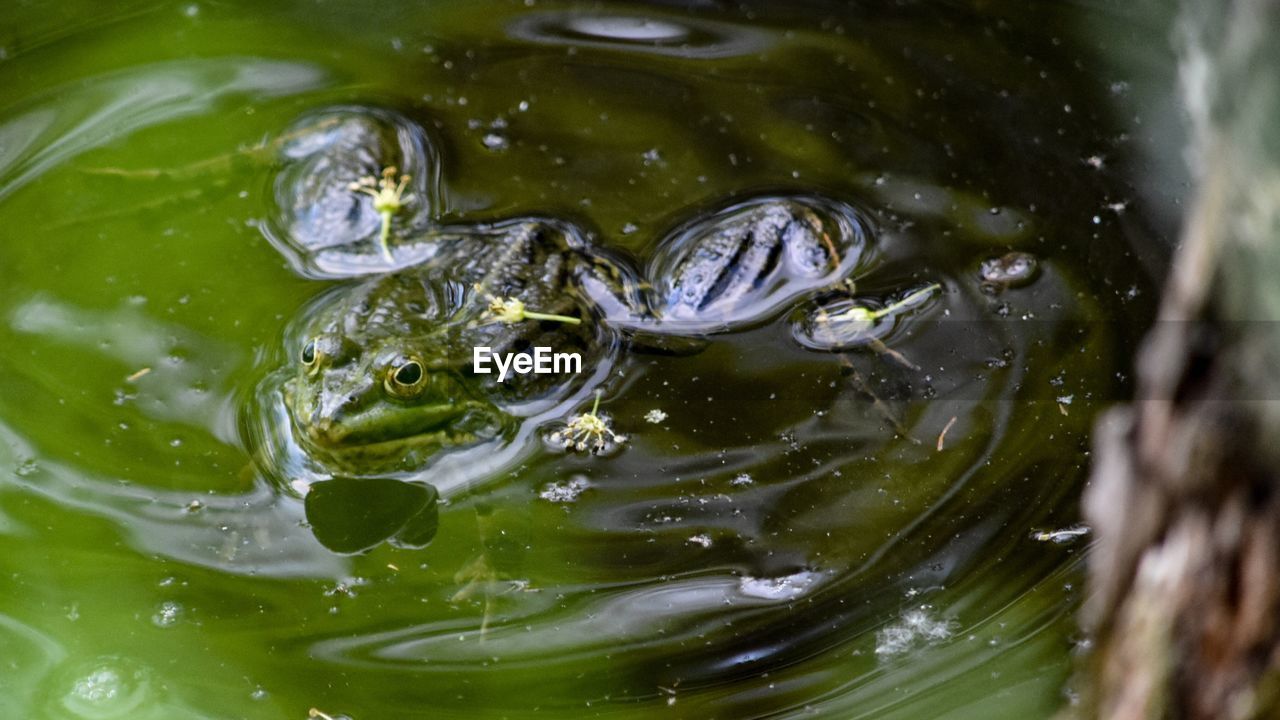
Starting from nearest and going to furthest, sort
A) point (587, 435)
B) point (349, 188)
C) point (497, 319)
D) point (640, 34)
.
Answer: point (587, 435) < point (497, 319) < point (349, 188) < point (640, 34)

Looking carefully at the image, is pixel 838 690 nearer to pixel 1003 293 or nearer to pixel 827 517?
pixel 827 517

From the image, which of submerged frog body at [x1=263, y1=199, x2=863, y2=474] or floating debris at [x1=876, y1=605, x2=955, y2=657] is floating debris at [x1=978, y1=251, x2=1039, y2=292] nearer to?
submerged frog body at [x1=263, y1=199, x2=863, y2=474]

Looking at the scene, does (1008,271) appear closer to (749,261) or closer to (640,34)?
(749,261)

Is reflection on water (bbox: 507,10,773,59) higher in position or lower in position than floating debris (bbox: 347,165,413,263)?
higher

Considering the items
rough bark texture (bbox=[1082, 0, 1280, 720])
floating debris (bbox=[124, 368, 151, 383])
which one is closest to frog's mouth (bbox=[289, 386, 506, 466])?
floating debris (bbox=[124, 368, 151, 383])

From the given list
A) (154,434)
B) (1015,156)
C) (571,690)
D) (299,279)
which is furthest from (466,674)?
(1015,156)

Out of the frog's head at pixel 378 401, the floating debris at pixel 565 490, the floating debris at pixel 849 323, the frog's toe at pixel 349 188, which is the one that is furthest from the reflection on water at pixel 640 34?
the floating debris at pixel 565 490

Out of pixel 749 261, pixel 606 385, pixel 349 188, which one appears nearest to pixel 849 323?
pixel 749 261
